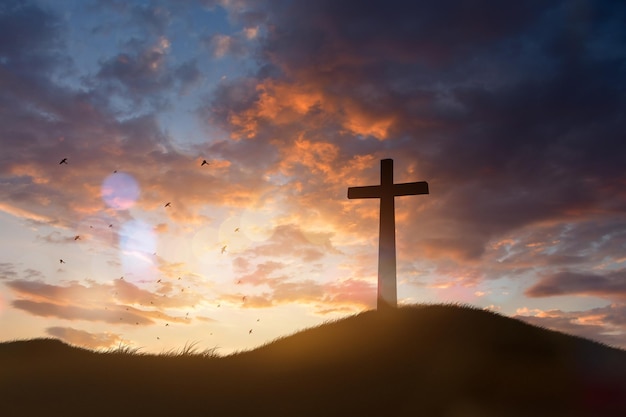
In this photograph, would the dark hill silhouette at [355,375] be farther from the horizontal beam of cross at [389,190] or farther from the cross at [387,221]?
the horizontal beam of cross at [389,190]

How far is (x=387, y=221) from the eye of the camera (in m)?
24.2

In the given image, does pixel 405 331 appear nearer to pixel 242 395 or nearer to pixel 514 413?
pixel 514 413

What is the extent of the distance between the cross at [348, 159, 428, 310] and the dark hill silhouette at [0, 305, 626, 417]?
79 cm

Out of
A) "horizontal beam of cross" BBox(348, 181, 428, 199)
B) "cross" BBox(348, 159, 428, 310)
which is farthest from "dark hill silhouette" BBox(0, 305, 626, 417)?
"horizontal beam of cross" BBox(348, 181, 428, 199)

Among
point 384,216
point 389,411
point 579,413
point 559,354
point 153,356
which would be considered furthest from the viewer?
point 384,216

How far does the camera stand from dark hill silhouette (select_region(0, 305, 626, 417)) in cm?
1647

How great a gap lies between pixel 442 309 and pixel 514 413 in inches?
335

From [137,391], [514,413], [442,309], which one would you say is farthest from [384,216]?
[137,391]

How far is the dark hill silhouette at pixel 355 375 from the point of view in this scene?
54.0ft

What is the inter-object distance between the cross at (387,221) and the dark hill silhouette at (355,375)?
31.3 inches

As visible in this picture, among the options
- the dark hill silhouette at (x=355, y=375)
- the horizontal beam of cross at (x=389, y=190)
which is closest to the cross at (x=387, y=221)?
the horizontal beam of cross at (x=389, y=190)

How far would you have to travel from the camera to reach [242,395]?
56.5 feet

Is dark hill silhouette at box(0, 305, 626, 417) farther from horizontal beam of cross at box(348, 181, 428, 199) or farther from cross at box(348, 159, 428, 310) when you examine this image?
horizontal beam of cross at box(348, 181, 428, 199)

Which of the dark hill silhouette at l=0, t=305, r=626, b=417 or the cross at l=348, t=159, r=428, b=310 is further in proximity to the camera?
the cross at l=348, t=159, r=428, b=310
